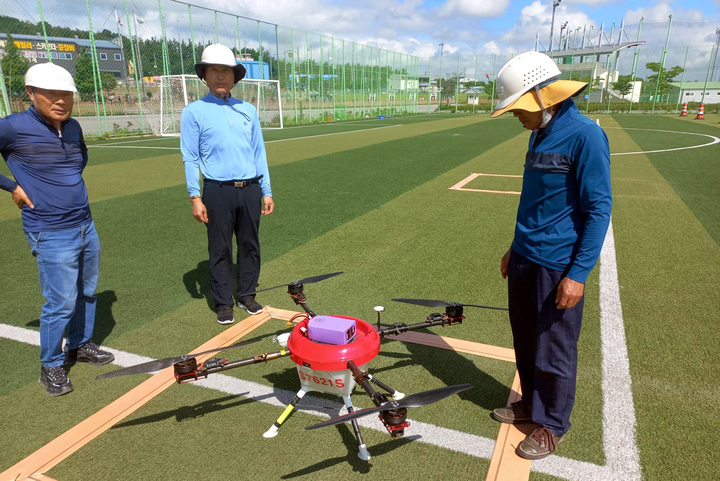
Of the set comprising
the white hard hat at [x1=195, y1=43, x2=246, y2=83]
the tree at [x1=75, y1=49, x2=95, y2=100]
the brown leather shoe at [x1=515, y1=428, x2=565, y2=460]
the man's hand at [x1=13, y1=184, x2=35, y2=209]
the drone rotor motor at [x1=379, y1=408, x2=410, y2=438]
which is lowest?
the brown leather shoe at [x1=515, y1=428, x2=565, y2=460]

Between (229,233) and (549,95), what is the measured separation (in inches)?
122

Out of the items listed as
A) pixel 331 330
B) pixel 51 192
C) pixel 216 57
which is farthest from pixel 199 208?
pixel 331 330

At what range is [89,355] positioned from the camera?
12.0 feet

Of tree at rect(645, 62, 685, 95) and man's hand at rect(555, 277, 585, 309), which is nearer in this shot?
man's hand at rect(555, 277, 585, 309)

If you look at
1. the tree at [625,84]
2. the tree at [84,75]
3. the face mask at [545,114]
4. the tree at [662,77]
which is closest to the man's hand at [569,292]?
the face mask at [545,114]

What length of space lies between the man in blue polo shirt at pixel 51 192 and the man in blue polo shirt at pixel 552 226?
297 cm

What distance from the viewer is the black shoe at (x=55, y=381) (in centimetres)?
325

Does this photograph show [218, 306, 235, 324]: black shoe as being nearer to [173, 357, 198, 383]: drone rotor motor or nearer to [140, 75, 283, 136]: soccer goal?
[173, 357, 198, 383]: drone rotor motor

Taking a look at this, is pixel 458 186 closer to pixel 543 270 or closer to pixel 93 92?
pixel 543 270

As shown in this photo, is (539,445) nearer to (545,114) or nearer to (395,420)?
(395,420)

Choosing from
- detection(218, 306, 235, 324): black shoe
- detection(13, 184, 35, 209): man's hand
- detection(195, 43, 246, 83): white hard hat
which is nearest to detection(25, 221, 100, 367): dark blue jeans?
detection(13, 184, 35, 209): man's hand

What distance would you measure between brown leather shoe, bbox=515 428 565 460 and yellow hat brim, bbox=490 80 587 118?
1847 mm

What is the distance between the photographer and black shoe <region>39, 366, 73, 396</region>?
3.25 m

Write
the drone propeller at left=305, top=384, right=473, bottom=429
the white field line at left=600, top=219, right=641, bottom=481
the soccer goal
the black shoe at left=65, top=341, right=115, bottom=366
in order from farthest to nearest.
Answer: the soccer goal < the black shoe at left=65, top=341, right=115, bottom=366 < the white field line at left=600, top=219, right=641, bottom=481 < the drone propeller at left=305, top=384, right=473, bottom=429
